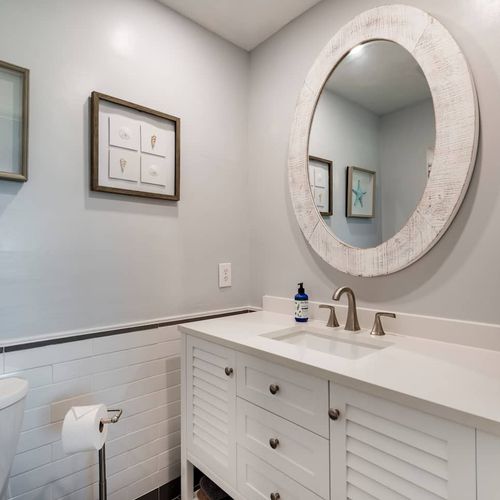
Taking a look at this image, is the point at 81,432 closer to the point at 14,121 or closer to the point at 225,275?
the point at 225,275

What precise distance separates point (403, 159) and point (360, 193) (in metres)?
0.21

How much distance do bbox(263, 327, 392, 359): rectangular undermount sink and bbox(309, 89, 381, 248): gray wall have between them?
1.21 feet

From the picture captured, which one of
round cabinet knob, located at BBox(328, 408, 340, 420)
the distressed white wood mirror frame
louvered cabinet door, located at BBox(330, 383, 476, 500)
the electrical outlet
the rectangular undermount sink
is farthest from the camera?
the electrical outlet

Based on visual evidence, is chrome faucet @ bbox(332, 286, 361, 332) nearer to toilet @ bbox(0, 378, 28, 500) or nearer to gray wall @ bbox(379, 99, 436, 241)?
gray wall @ bbox(379, 99, 436, 241)

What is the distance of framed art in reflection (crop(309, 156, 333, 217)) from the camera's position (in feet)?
4.92

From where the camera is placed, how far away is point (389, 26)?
1.28m

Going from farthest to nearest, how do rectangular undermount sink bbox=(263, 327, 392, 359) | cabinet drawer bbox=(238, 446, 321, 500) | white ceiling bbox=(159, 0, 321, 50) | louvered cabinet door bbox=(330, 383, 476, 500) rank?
white ceiling bbox=(159, 0, 321, 50) < rectangular undermount sink bbox=(263, 327, 392, 359) < cabinet drawer bbox=(238, 446, 321, 500) < louvered cabinet door bbox=(330, 383, 476, 500)

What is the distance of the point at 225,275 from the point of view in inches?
72.0

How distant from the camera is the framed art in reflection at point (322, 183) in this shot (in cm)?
150

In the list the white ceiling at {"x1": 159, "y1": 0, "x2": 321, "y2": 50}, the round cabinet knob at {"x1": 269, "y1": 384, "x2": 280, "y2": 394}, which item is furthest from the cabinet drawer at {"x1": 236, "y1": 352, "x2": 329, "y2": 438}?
the white ceiling at {"x1": 159, "y1": 0, "x2": 321, "y2": 50}

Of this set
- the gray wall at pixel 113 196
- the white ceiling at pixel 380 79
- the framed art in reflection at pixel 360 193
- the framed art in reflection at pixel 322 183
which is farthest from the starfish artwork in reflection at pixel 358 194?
the gray wall at pixel 113 196

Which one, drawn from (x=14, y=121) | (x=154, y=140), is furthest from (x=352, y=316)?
(x=14, y=121)

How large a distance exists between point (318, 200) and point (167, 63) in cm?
97

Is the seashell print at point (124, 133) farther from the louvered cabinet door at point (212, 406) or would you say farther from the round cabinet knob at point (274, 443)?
the round cabinet knob at point (274, 443)
